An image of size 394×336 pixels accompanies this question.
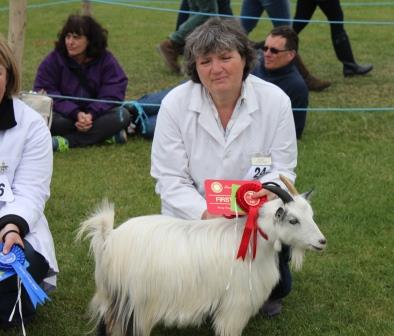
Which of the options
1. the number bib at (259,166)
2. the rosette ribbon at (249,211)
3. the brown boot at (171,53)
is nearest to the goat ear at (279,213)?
the rosette ribbon at (249,211)

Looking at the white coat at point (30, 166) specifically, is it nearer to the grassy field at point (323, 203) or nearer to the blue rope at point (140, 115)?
the grassy field at point (323, 203)

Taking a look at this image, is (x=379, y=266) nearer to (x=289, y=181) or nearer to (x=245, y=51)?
(x=289, y=181)

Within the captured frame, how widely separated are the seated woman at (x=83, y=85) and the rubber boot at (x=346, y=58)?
322 cm

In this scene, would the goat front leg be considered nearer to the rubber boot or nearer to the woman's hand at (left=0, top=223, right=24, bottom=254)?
the woman's hand at (left=0, top=223, right=24, bottom=254)

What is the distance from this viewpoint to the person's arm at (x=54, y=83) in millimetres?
6445

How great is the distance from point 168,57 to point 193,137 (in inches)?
232

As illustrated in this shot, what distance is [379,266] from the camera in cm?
416

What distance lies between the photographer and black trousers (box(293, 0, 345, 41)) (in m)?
8.63

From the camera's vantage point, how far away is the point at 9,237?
3.09 meters

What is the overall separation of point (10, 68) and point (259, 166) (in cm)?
119

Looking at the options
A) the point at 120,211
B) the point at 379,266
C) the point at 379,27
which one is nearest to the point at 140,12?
the point at 379,27

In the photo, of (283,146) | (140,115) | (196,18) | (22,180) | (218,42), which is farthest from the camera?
(196,18)


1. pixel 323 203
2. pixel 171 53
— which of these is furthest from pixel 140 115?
pixel 171 53

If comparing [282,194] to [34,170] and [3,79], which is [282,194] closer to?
[34,170]
